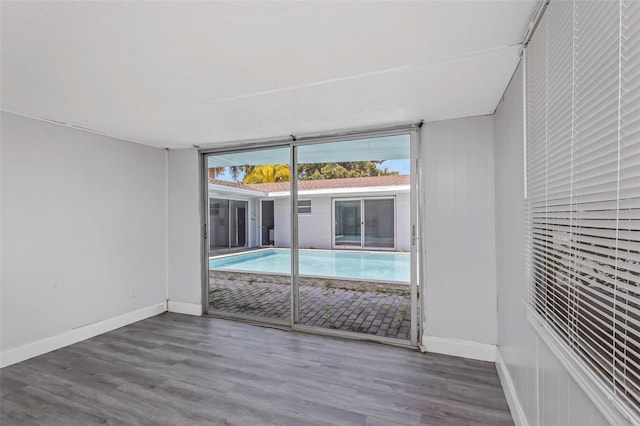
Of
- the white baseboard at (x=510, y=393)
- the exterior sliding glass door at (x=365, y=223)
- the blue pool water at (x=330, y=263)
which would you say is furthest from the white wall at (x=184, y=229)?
the exterior sliding glass door at (x=365, y=223)

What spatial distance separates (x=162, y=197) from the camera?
14.0 ft

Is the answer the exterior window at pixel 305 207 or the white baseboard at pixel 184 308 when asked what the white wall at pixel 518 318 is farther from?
the exterior window at pixel 305 207

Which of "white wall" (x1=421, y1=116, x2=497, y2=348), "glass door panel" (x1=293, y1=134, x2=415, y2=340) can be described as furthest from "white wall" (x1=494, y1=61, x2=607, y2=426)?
"glass door panel" (x1=293, y1=134, x2=415, y2=340)

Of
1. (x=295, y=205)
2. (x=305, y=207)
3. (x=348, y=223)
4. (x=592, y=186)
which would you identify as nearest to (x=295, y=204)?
(x=295, y=205)

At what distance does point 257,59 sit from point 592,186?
1.78 metres

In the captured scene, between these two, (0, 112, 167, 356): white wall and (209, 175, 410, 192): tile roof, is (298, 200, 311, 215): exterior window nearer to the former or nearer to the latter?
(209, 175, 410, 192): tile roof

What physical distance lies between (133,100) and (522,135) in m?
2.92

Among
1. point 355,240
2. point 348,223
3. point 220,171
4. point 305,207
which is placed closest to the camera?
point 220,171

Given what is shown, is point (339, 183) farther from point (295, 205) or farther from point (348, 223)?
point (295, 205)

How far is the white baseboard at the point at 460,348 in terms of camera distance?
2.79 metres

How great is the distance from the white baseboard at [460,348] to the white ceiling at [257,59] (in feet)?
7.19

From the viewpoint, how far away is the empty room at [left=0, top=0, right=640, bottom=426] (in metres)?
1.01

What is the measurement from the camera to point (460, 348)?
2.89 metres

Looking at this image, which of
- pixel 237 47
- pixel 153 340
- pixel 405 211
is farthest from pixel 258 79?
pixel 405 211
